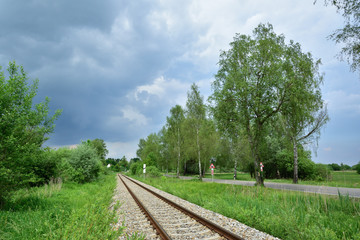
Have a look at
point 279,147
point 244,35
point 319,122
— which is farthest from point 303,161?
point 244,35

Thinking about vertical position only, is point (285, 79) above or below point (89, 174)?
above

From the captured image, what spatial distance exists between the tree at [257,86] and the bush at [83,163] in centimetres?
1436

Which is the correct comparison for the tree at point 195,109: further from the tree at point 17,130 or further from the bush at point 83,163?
the tree at point 17,130

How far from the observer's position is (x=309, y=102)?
Answer: 17.2m

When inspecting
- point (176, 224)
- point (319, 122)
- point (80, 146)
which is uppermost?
point (319, 122)

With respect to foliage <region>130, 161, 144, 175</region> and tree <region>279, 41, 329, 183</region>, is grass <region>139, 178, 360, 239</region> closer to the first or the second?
tree <region>279, 41, 329, 183</region>

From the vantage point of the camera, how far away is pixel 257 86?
17719 mm

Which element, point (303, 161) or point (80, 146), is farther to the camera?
point (303, 161)

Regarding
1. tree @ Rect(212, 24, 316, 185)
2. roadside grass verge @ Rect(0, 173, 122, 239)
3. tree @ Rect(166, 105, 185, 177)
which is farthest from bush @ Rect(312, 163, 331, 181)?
roadside grass verge @ Rect(0, 173, 122, 239)

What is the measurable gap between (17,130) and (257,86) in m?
16.7

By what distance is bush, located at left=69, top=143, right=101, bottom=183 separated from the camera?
20008mm

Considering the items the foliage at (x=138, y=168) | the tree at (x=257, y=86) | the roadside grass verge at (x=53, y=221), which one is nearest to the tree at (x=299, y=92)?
the tree at (x=257, y=86)

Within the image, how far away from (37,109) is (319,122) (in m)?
27.5

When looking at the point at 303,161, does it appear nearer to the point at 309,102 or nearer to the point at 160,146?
the point at 309,102
